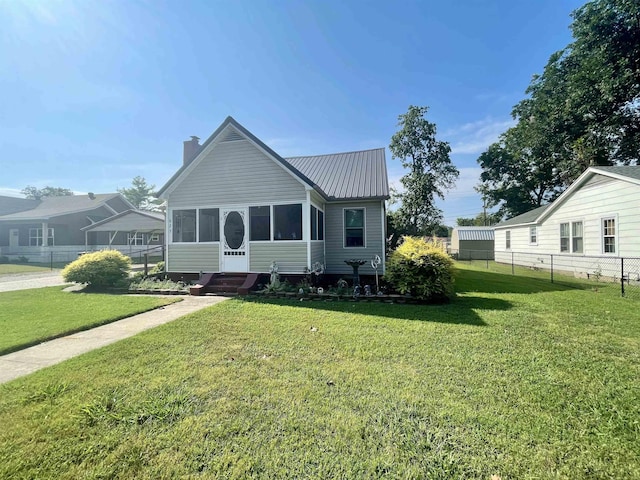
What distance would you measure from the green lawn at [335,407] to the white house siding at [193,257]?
545cm

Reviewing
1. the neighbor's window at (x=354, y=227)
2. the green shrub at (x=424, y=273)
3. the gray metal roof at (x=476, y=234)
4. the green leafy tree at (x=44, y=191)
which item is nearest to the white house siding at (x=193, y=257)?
the neighbor's window at (x=354, y=227)

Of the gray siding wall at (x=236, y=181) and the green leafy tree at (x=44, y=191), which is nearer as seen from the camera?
the gray siding wall at (x=236, y=181)

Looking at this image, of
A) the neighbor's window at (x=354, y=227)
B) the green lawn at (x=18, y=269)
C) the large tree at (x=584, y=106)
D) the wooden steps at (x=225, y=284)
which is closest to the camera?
the wooden steps at (x=225, y=284)

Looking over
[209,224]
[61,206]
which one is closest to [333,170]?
[209,224]

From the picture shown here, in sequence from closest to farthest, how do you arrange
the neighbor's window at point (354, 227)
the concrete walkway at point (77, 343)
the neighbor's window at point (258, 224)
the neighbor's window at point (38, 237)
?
the concrete walkway at point (77, 343), the neighbor's window at point (258, 224), the neighbor's window at point (354, 227), the neighbor's window at point (38, 237)

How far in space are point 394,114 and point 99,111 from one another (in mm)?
18036

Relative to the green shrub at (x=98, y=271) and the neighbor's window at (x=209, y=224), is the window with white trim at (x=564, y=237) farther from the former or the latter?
the green shrub at (x=98, y=271)

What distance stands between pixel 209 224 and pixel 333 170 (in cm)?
625

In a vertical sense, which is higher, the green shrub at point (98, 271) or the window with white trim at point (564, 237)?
the window with white trim at point (564, 237)

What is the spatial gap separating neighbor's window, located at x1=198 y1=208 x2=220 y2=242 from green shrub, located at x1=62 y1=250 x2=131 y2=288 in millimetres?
3203

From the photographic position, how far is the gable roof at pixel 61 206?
2447 centimetres

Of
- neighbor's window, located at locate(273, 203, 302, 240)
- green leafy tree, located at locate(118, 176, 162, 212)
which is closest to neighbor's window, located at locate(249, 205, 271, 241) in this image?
neighbor's window, located at locate(273, 203, 302, 240)

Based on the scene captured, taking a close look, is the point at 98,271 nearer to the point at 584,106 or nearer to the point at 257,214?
the point at 257,214

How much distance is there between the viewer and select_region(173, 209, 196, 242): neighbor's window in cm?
1106
